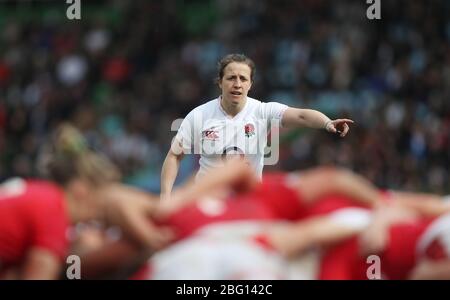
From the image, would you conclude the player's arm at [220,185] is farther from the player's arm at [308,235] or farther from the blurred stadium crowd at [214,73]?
the blurred stadium crowd at [214,73]

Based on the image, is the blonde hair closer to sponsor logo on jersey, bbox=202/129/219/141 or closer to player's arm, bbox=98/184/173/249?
player's arm, bbox=98/184/173/249

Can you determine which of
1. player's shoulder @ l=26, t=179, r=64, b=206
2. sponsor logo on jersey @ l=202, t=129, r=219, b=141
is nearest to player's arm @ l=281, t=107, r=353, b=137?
sponsor logo on jersey @ l=202, t=129, r=219, b=141

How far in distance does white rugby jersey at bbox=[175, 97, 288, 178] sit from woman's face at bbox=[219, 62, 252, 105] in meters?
0.09

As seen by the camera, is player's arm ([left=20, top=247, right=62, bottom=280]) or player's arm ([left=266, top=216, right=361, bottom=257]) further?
player's arm ([left=20, top=247, right=62, bottom=280])

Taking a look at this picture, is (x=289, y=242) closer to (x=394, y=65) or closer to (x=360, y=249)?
(x=360, y=249)

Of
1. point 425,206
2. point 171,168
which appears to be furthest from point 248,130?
point 425,206

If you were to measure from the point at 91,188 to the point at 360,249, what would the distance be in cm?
117

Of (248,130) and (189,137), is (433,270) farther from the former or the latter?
(189,137)

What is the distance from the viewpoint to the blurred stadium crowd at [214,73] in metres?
11.5

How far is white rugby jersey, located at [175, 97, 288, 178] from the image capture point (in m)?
4.99

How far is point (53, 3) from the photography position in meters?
17.1

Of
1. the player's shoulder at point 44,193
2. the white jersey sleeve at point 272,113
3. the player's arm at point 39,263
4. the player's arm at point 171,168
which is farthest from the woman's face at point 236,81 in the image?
the player's arm at point 39,263

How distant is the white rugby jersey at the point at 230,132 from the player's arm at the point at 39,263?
1140 millimetres
